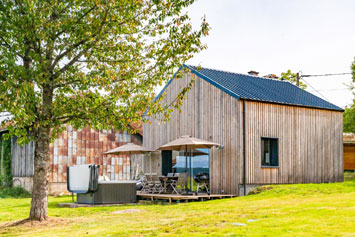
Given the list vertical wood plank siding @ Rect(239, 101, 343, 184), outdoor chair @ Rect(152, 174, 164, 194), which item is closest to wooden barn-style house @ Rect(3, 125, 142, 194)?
outdoor chair @ Rect(152, 174, 164, 194)

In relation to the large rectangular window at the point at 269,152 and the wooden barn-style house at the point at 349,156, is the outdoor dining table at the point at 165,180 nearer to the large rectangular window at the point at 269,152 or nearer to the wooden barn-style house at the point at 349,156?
the large rectangular window at the point at 269,152

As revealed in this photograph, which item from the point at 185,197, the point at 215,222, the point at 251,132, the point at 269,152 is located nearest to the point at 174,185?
the point at 185,197

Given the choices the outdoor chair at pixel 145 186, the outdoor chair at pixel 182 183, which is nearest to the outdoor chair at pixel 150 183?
the outdoor chair at pixel 145 186

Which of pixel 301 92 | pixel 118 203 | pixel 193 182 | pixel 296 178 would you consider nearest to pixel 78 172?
pixel 118 203

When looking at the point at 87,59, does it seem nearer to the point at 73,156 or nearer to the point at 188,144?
the point at 188,144

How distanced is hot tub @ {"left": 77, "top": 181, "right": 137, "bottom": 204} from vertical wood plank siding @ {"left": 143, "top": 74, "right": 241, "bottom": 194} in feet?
10.7

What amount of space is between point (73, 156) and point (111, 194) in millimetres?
7630

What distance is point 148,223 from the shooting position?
1094 cm

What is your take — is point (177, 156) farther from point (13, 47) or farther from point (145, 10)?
point (13, 47)

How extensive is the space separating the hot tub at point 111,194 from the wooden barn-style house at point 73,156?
5.60 metres

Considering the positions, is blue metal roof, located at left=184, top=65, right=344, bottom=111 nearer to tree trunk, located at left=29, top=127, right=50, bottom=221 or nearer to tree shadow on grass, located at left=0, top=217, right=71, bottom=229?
tree trunk, located at left=29, top=127, right=50, bottom=221

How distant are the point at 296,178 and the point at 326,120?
350 centimetres

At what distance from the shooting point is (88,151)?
25.4 m

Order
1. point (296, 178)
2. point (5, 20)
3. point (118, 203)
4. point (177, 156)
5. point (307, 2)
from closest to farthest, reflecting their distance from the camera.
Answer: point (5, 20)
point (307, 2)
point (118, 203)
point (296, 178)
point (177, 156)
